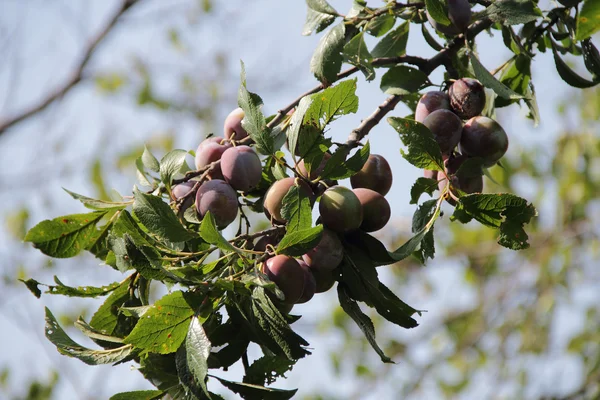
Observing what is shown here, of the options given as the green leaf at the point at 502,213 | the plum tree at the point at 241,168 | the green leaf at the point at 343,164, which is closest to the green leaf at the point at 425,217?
the green leaf at the point at 502,213

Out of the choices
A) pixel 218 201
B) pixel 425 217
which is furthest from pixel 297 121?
pixel 425 217

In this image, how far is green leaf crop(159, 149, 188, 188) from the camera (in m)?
0.99

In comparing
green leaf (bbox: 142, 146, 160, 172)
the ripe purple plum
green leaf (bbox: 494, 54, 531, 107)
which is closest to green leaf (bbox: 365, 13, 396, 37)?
the ripe purple plum

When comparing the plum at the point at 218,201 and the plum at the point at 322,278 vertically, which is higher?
the plum at the point at 218,201

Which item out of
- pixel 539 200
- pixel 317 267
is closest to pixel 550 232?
pixel 539 200

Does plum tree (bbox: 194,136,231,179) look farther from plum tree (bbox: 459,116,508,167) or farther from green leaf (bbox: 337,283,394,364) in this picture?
plum tree (bbox: 459,116,508,167)

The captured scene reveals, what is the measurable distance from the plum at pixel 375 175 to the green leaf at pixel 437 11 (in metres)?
0.23

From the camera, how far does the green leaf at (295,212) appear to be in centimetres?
85

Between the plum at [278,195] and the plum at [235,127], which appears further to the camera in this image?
the plum at [235,127]

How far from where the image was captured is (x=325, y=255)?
2.89 ft

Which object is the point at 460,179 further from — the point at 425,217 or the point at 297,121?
the point at 297,121

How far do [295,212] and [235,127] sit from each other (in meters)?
0.29

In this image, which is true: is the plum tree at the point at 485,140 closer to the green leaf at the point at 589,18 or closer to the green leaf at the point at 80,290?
the green leaf at the point at 589,18

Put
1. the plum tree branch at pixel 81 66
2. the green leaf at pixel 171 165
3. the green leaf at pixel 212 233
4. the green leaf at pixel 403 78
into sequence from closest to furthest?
1. the green leaf at pixel 212 233
2. the green leaf at pixel 171 165
3. the green leaf at pixel 403 78
4. the plum tree branch at pixel 81 66
